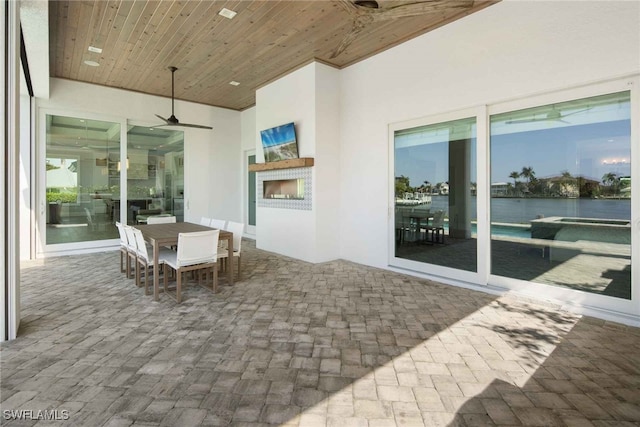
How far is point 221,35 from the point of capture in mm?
4590

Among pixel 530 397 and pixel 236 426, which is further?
pixel 530 397

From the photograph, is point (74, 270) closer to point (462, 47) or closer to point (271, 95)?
point (271, 95)

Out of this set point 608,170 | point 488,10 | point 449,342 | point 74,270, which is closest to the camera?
point 449,342

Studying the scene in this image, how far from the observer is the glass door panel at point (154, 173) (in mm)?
7164

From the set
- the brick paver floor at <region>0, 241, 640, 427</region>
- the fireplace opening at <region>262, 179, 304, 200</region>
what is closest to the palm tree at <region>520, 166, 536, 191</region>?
the brick paver floor at <region>0, 241, 640, 427</region>

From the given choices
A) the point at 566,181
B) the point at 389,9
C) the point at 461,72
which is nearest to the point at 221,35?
the point at 389,9

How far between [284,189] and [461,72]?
142 inches

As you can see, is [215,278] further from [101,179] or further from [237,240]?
[101,179]

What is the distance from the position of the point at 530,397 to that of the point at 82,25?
6.15 metres

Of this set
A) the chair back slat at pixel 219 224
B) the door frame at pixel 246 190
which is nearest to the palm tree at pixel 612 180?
the chair back slat at pixel 219 224

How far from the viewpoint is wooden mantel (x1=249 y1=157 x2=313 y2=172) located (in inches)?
221

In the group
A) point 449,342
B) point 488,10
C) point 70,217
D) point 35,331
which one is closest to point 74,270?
point 70,217

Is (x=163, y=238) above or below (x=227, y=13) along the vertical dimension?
below

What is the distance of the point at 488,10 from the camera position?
3.92 metres
